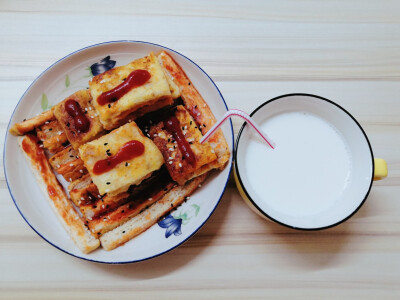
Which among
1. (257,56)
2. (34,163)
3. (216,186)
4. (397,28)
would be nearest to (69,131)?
(34,163)

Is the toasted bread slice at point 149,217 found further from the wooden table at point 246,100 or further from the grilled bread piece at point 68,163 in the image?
the grilled bread piece at point 68,163

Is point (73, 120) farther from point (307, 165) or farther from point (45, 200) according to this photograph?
point (307, 165)

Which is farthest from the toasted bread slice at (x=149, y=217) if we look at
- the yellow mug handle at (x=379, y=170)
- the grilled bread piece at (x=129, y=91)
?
the yellow mug handle at (x=379, y=170)

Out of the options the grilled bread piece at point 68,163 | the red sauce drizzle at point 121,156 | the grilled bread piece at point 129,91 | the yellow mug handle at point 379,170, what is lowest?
the yellow mug handle at point 379,170

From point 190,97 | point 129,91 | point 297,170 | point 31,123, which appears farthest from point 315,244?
point 31,123

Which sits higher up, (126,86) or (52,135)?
(126,86)

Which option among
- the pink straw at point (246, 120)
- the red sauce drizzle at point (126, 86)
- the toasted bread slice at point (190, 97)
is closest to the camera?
the pink straw at point (246, 120)
